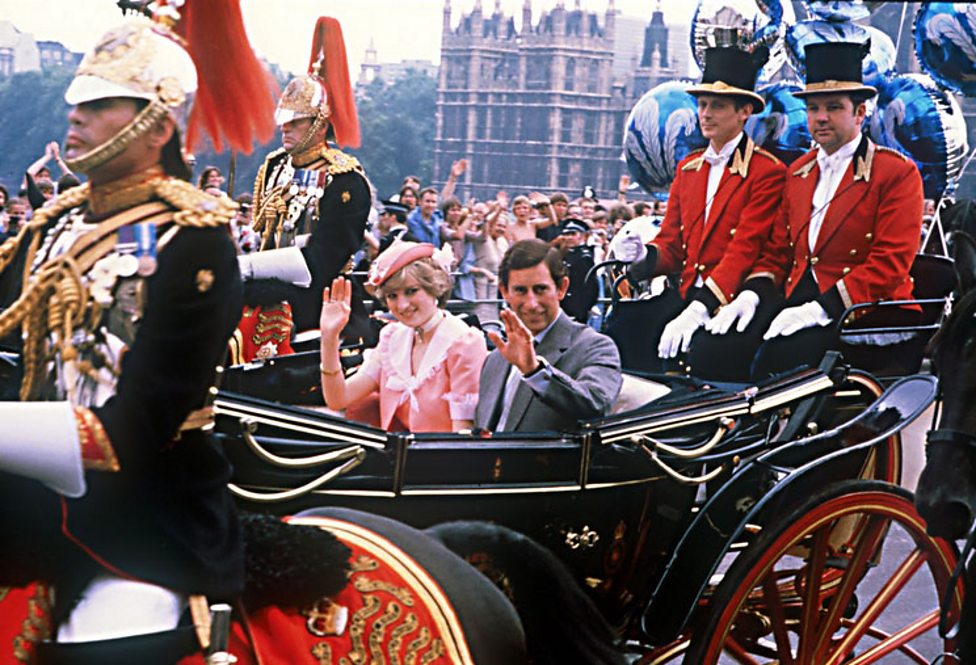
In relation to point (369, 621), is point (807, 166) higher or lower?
higher

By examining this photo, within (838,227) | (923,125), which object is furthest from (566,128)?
(923,125)

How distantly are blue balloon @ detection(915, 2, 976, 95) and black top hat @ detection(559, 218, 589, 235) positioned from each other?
1286mm

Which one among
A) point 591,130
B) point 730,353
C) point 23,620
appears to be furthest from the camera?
point 730,353

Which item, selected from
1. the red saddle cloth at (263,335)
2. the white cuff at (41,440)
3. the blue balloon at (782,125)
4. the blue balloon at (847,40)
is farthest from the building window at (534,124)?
the blue balloon at (782,125)

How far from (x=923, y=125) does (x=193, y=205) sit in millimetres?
3497

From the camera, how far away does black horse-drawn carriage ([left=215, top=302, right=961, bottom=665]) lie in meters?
2.99

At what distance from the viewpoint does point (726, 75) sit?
14.3 feet

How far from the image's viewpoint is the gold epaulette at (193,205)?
2.18 meters

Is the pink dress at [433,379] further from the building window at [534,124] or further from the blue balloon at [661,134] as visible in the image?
the blue balloon at [661,134]

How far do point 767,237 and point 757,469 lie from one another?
0.99 metres

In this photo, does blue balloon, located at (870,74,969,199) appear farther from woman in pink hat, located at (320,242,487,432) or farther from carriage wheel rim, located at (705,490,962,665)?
woman in pink hat, located at (320,242,487,432)

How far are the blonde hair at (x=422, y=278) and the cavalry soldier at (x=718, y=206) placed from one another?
0.99 metres

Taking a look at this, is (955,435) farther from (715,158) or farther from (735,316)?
(715,158)

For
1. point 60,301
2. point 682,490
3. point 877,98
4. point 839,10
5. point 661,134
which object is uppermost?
point 839,10
